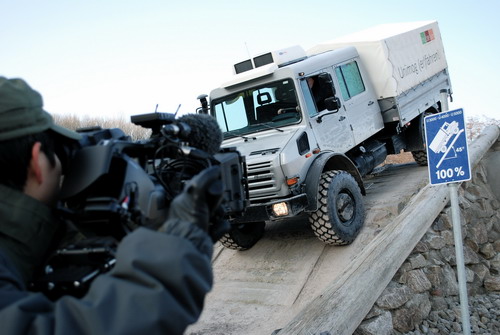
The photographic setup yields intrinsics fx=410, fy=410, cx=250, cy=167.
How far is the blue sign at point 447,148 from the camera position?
11.5 feet

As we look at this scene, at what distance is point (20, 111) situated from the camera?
1.05 meters

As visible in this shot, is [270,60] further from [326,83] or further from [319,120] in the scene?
[319,120]

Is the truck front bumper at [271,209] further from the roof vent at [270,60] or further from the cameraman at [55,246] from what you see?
the cameraman at [55,246]

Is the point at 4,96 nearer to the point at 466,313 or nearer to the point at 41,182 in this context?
the point at 41,182

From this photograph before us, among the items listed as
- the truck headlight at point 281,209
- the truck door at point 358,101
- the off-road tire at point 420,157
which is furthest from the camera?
the off-road tire at point 420,157

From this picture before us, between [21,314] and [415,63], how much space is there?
313 inches

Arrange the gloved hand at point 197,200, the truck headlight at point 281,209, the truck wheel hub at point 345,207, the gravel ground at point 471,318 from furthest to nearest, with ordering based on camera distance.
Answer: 1. the truck wheel hub at point 345,207
2. the truck headlight at point 281,209
3. the gravel ground at point 471,318
4. the gloved hand at point 197,200

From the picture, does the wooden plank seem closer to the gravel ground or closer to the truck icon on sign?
the gravel ground

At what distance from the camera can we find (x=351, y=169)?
5773 mm

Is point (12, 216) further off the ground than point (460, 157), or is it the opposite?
→ point (12, 216)

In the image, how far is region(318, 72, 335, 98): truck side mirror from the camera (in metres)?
5.41

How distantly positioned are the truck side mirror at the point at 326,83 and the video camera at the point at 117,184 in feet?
13.2

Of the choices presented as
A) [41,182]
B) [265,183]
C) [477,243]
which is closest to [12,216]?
[41,182]

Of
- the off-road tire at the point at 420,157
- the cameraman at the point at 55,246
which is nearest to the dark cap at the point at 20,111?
the cameraman at the point at 55,246
